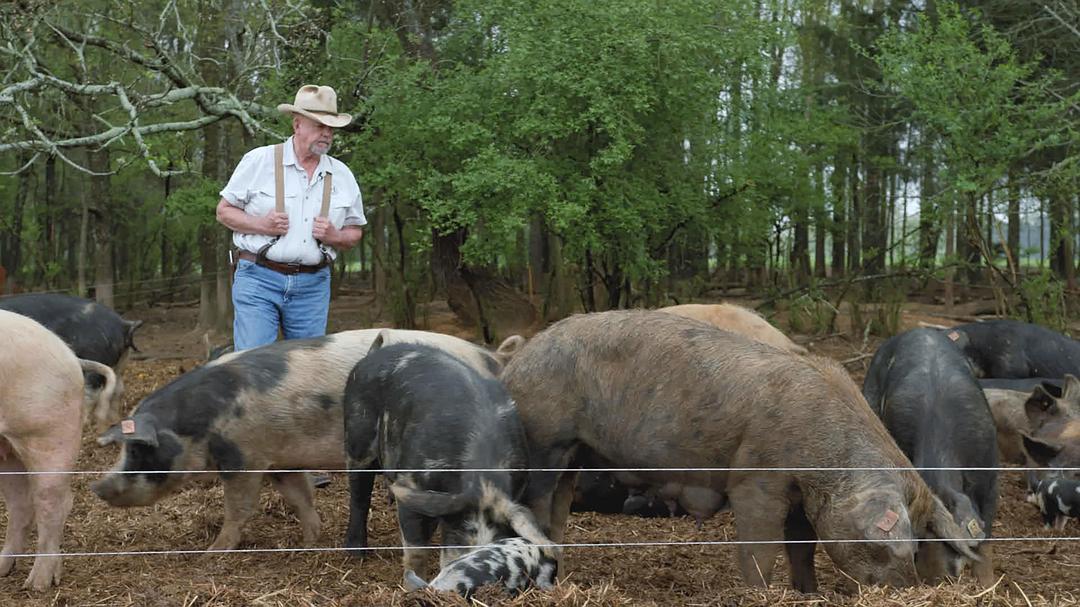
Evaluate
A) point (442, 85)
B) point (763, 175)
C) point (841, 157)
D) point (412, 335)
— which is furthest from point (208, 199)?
point (841, 157)

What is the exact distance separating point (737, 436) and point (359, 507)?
6.54 ft

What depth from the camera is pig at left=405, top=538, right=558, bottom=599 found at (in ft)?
13.8

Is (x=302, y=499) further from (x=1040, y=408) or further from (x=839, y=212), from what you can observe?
(x=839, y=212)

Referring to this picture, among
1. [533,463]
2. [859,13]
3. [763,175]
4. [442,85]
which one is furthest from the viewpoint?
[859,13]

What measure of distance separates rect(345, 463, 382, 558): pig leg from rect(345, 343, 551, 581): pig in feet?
0.59

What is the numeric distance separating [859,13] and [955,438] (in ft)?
56.8

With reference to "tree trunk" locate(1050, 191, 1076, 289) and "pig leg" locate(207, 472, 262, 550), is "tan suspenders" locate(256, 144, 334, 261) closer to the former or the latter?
"pig leg" locate(207, 472, 262, 550)

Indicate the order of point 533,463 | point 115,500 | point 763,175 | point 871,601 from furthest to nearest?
point 763,175
point 115,500
point 533,463
point 871,601

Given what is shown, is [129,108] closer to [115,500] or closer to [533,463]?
[115,500]

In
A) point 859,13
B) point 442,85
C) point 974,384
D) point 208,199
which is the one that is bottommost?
point 974,384

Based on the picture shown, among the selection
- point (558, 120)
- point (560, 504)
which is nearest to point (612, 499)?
point (560, 504)

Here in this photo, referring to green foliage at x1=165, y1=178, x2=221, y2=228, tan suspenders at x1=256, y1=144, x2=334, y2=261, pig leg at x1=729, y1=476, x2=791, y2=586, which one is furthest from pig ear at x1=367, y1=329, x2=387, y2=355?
green foliage at x1=165, y1=178, x2=221, y2=228

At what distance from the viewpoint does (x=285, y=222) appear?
6535mm

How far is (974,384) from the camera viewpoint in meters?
6.58
